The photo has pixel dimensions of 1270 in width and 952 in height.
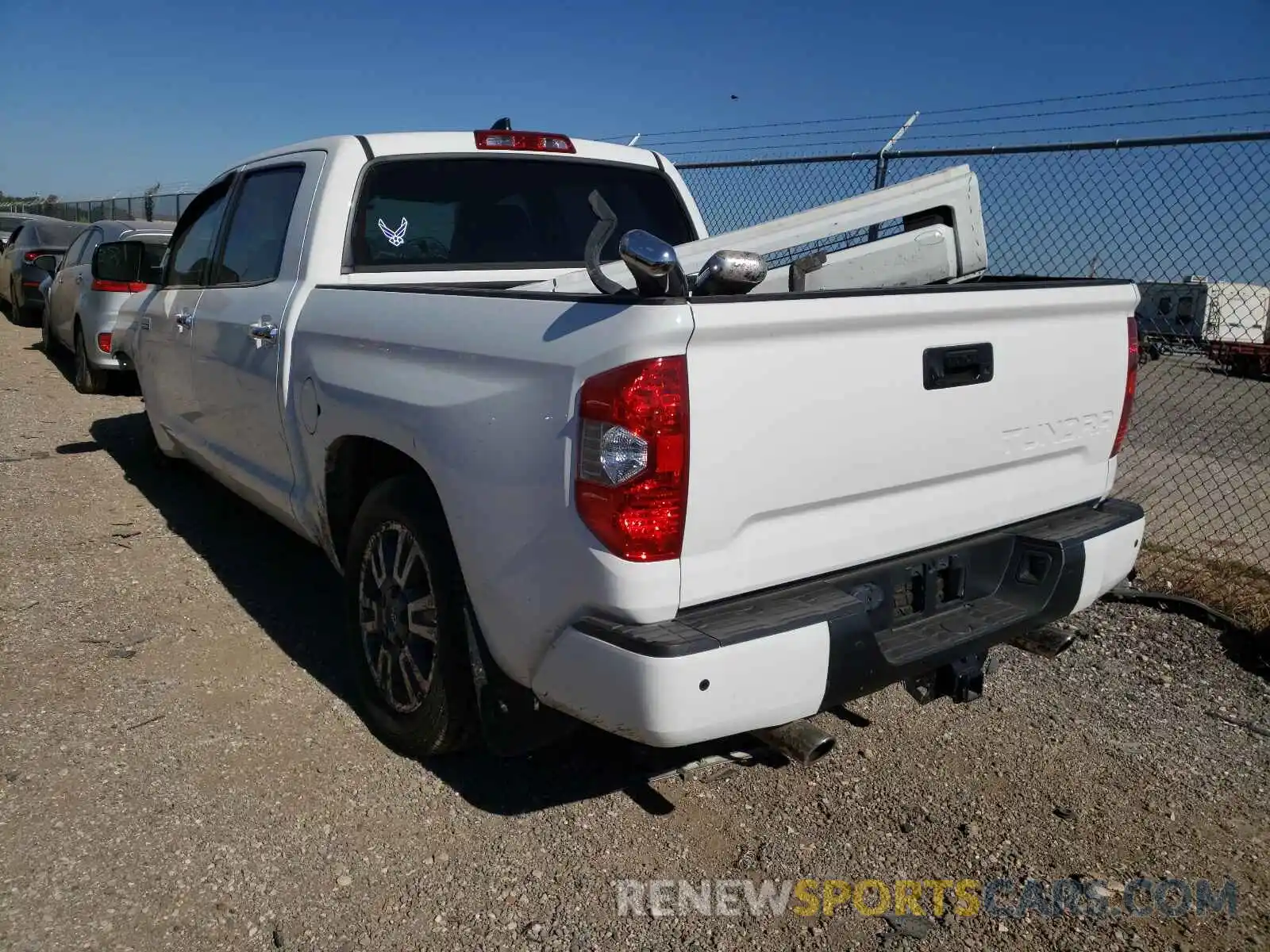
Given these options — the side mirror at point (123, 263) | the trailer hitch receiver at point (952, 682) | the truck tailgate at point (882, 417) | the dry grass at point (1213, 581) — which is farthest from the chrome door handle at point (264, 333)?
the dry grass at point (1213, 581)

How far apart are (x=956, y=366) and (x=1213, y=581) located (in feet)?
10.1

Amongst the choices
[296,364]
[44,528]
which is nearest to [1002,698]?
[296,364]

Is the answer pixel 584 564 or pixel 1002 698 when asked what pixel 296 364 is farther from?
pixel 1002 698

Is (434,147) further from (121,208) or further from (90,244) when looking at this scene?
(121,208)

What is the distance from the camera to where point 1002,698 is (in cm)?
384

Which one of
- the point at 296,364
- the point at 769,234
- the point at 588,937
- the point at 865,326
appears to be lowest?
the point at 588,937

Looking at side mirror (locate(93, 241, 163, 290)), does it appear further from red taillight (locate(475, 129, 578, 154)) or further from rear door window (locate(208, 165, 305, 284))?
red taillight (locate(475, 129, 578, 154))

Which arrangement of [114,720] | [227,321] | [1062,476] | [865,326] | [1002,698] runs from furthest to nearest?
[227,321] < [1002,698] < [114,720] < [1062,476] < [865,326]

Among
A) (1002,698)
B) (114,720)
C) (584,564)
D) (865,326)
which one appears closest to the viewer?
(584,564)

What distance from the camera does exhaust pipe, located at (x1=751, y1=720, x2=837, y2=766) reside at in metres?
2.51

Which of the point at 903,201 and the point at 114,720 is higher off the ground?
the point at 903,201

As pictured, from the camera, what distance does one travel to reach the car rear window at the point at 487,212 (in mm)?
3926

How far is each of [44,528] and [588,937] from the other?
4.43 m

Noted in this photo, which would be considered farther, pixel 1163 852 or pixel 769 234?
pixel 769 234
